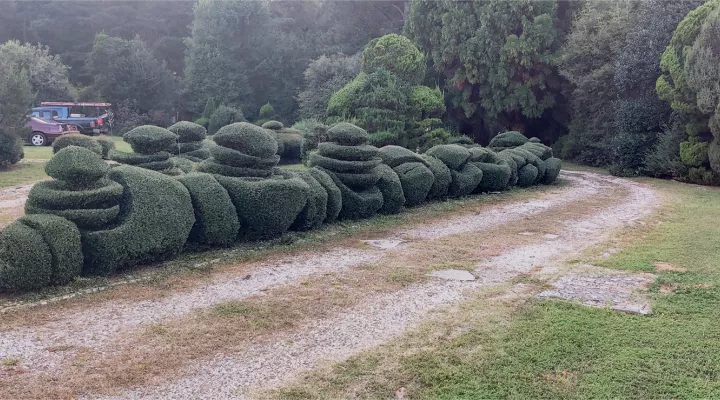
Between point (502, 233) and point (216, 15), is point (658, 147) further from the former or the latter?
point (216, 15)

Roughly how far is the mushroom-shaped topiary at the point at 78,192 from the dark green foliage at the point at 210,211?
963mm

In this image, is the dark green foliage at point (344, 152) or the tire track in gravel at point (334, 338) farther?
the dark green foliage at point (344, 152)

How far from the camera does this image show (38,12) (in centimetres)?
3644

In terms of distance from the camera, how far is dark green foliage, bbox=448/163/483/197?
12.4 meters

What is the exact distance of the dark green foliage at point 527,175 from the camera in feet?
48.5

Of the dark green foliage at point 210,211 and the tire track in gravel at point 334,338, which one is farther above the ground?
the dark green foliage at point 210,211

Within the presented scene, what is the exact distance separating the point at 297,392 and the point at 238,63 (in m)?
30.7

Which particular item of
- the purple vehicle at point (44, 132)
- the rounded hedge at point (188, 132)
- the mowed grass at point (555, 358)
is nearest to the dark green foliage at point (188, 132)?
the rounded hedge at point (188, 132)

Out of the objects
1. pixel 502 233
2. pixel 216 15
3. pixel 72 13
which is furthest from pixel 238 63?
pixel 502 233

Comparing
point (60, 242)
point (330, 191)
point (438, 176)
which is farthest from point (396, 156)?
point (60, 242)

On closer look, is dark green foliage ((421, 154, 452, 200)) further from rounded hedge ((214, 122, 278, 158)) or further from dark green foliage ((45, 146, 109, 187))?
dark green foliage ((45, 146, 109, 187))

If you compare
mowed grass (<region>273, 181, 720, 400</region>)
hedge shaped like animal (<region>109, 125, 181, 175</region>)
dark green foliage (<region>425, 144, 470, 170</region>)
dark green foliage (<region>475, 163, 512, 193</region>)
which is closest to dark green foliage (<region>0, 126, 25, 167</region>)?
hedge shaped like animal (<region>109, 125, 181, 175</region>)

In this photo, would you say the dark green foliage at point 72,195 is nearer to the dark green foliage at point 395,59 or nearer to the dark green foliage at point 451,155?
the dark green foliage at point 451,155

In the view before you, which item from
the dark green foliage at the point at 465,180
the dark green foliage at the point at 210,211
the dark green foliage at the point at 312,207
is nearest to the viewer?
the dark green foliage at the point at 210,211
